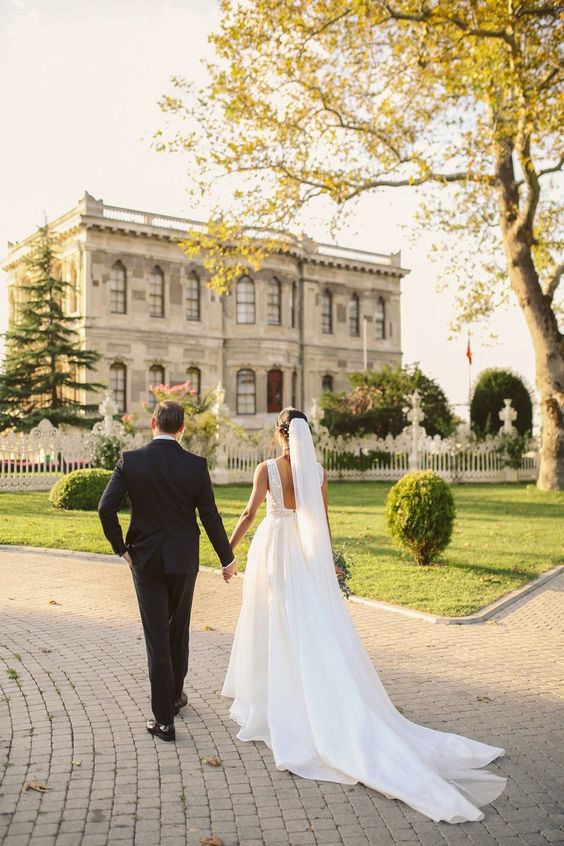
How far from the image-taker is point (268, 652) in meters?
5.06

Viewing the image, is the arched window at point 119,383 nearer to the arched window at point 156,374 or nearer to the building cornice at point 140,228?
the arched window at point 156,374

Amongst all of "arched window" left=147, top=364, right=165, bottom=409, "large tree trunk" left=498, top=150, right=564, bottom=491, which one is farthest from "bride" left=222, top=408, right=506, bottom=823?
"arched window" left=147, top=364, right=165, bottom=409

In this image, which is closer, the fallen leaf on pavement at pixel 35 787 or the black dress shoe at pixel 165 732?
the fallen leaf on pavement at pixel 35 787

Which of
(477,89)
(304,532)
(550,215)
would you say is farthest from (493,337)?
(304,532)

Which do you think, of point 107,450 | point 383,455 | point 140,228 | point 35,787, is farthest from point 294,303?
point 35,787

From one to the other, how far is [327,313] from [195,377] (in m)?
9.23

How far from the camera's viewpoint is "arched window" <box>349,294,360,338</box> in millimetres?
47594

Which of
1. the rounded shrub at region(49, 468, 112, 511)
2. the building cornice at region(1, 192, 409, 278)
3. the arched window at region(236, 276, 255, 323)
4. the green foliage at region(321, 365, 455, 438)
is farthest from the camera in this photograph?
the arched window at region(236, 276, 255, 323)

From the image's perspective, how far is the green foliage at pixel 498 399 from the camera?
3325cm

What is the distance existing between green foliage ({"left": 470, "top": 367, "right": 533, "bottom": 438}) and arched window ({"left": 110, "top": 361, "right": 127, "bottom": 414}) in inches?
643

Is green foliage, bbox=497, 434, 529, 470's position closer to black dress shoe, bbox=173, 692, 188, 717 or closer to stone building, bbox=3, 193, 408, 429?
stone building, bbox=3, 193, 408, 429

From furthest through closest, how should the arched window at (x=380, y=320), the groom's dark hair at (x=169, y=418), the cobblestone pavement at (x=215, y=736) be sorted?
the arched window at (x=380, y=320), the groom's dark hair at (x=169, y=418), the cobblestone pavement at (x=215, y=736)

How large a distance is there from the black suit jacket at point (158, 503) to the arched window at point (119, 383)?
3481 centimetres

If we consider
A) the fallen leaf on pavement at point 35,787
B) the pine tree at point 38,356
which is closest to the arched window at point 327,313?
the pine tree at point 38,356
